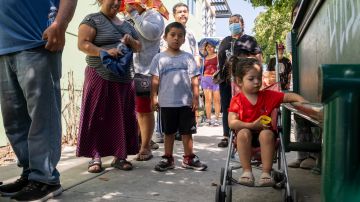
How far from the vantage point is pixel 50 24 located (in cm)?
319

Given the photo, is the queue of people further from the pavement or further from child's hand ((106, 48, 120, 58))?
the pavement

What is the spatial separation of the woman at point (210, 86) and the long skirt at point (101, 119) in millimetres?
5167

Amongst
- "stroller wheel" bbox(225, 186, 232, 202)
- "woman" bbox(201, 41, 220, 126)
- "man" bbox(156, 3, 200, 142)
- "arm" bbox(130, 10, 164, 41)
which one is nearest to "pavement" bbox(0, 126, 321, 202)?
"stroller wheel" bbox(225, 186, 232, 202)

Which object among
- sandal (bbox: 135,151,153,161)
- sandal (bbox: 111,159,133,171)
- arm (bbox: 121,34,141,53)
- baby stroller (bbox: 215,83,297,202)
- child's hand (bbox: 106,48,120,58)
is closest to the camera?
baby stroller (bbox: 215,83,297,202)

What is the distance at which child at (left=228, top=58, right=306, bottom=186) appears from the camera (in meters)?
3.07

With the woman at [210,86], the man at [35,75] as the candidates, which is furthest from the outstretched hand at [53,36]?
the woman at [210,86]

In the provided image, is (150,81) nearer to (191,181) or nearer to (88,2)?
(191,181)

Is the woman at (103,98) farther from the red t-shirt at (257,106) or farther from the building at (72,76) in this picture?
the building at (72,76)

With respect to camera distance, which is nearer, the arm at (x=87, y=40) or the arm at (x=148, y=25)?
the arm at (x=87, y=40)

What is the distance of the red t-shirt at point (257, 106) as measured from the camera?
3.29 m

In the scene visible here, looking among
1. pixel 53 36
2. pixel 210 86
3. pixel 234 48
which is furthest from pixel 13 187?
pixel 210 86

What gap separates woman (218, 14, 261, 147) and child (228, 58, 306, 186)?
235 centimetres

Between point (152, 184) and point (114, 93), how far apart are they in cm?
100

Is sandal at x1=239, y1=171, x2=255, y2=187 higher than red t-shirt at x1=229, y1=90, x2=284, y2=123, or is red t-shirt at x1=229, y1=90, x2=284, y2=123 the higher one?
red t-shirt at x1=229, y1=90, x2=284, y2=123
